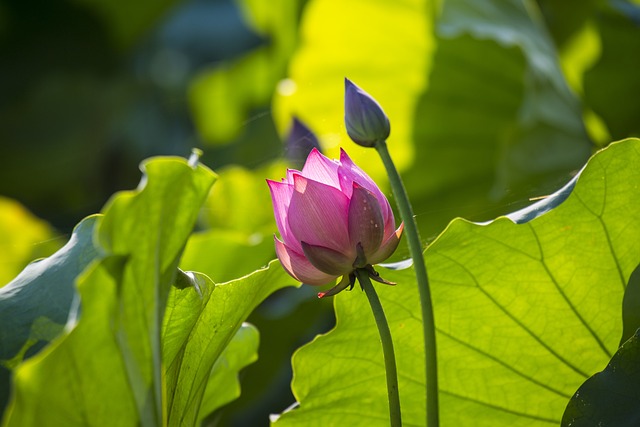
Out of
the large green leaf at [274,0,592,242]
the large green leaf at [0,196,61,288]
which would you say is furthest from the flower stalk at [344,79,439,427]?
the large green leaf at [0,196,61,288]

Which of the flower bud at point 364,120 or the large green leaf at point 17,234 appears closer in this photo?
the flower bud at point 364,120

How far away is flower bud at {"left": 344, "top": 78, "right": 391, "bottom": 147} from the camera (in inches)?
21.5

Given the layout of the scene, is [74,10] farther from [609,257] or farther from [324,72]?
[609,257]

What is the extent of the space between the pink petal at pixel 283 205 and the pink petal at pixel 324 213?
17 mm

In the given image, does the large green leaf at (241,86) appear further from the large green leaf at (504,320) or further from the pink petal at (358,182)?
the pink petal at (358,182)

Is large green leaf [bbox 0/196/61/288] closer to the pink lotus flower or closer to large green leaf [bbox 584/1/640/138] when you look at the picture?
large green leaf [bbox 584/1/640/138]

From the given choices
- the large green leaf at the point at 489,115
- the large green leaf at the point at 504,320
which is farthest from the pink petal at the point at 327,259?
the large green leaf at the point at 489,115

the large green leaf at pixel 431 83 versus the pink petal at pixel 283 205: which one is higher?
the pink petal at pixel 283 205

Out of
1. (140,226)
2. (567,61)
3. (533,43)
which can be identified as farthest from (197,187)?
(567,61)

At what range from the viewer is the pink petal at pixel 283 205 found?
0.59 meters

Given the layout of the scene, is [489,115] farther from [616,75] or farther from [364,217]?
[364,217]

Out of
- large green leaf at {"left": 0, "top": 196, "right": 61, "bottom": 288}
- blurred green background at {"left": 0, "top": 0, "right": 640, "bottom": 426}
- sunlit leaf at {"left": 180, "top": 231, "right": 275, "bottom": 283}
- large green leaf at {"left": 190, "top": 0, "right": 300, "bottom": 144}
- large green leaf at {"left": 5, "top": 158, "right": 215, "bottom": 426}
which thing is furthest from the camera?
large green leaf at {"left": 190, "top": 0, "right": 300, "bottom": 144}

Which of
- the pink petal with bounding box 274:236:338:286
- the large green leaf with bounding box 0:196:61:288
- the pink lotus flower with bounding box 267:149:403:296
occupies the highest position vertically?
the pink lotus flower with bounding box 267:149:403:296

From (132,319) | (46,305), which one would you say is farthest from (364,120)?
(46,305)
